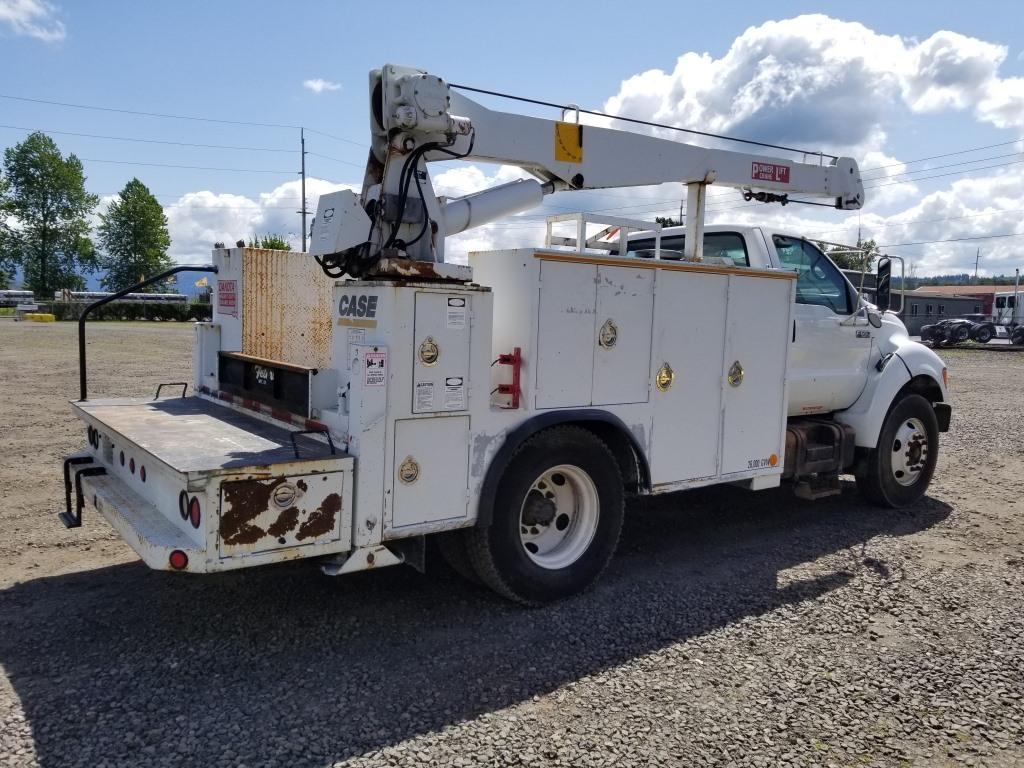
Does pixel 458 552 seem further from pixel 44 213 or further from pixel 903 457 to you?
pixel 44 213

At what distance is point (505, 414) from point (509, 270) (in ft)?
2.69

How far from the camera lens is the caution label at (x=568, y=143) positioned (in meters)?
5.08

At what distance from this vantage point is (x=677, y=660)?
4.09 metres

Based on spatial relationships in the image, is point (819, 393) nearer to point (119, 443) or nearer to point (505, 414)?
point (505, 414)

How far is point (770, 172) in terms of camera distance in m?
6.43

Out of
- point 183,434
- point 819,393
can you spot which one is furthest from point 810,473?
point 183,434

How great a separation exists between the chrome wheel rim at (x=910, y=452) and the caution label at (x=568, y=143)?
12.9ft

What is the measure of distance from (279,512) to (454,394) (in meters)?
1.04

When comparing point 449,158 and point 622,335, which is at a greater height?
point 449,158

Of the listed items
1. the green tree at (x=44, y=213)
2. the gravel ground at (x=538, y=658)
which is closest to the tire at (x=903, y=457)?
the gravel ground at (x=538, y=658)

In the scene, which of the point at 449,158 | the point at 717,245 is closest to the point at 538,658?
the point at 449,158

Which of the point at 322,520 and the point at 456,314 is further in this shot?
the point at 456,314

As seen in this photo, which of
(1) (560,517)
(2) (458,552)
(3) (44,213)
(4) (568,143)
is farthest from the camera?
(3) (44,213)

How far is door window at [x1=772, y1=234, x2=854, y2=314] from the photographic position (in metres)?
6.44
